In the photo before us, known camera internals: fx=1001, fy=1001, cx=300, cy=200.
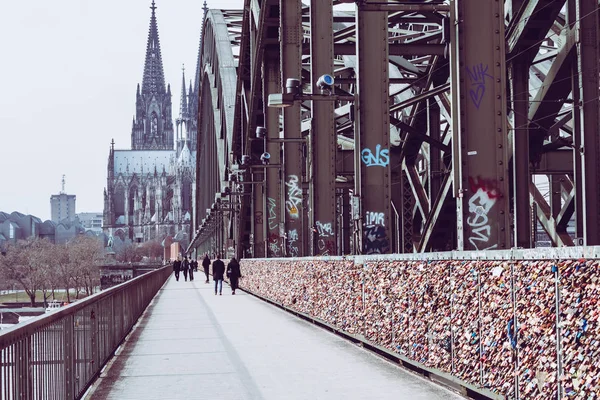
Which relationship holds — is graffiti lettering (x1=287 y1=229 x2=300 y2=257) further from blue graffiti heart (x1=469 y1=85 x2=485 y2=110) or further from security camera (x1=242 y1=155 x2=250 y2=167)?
blue graffiti heart (x1=469 y1=85 x2=485 y2=110)

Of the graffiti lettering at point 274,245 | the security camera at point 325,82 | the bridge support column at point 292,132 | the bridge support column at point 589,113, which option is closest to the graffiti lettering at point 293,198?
the bridge support column at point 292,132

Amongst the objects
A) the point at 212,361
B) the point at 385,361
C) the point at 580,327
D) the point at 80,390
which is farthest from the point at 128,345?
the point at 580,327

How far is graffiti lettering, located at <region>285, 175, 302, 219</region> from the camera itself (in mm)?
29266

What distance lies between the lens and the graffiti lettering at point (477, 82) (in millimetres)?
12750

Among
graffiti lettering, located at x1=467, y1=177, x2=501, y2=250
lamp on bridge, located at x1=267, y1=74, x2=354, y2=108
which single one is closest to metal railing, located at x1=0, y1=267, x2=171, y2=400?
graffiti lettering, located at x1=467, y1=177, x2=501, y2=250

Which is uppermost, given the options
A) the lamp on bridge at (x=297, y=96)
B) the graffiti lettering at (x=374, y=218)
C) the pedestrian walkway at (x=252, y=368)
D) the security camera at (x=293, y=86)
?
the security camera at (x=293, y=86)

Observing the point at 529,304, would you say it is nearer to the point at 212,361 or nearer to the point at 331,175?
the point at 212,361

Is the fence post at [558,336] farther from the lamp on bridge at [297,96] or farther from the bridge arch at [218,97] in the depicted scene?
the bridge arch at [218,97]

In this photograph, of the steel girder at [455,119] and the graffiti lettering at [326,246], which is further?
the graffiti lettering at [326,246]

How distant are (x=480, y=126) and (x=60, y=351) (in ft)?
20.8

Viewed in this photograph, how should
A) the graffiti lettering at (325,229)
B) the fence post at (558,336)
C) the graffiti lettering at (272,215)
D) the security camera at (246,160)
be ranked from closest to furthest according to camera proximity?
the fence post at (558,336)
the graffiti lettering at (325,229)
the graffiti lettering at (272,215)
the security camera at (246,160)

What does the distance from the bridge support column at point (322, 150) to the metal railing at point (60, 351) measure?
30.8ft

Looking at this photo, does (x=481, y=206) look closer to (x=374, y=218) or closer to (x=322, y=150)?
(x=374, y=218)

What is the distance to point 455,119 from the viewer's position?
507 inches
